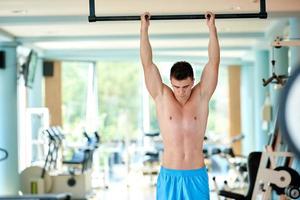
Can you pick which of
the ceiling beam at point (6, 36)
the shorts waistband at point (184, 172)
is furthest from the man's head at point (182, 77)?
the ceiling beam at point (6, 36)

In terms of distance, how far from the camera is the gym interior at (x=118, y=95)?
5191 mm

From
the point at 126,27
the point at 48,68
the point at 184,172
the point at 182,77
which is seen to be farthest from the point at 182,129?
the point at 48,68

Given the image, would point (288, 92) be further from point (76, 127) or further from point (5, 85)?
point (76, 127)

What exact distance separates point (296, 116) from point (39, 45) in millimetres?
8999

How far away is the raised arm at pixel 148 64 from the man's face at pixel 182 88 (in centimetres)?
11

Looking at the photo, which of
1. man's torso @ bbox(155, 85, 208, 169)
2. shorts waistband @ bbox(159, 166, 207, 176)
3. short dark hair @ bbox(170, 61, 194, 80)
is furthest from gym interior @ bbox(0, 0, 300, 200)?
shorts waistband @ bbox(159, 166, 207, 176)

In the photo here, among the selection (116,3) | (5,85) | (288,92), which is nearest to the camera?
(288,92)

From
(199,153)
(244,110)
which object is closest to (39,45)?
(244,110)

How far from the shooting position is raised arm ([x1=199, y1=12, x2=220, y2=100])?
85.8 inches

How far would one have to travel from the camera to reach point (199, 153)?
257cm

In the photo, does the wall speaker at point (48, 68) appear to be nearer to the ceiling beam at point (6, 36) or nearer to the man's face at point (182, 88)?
the ceiling beam at point (6, 36)

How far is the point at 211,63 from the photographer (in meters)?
2.33

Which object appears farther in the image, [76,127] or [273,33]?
[76,127]

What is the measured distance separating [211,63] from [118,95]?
33.9 feet
